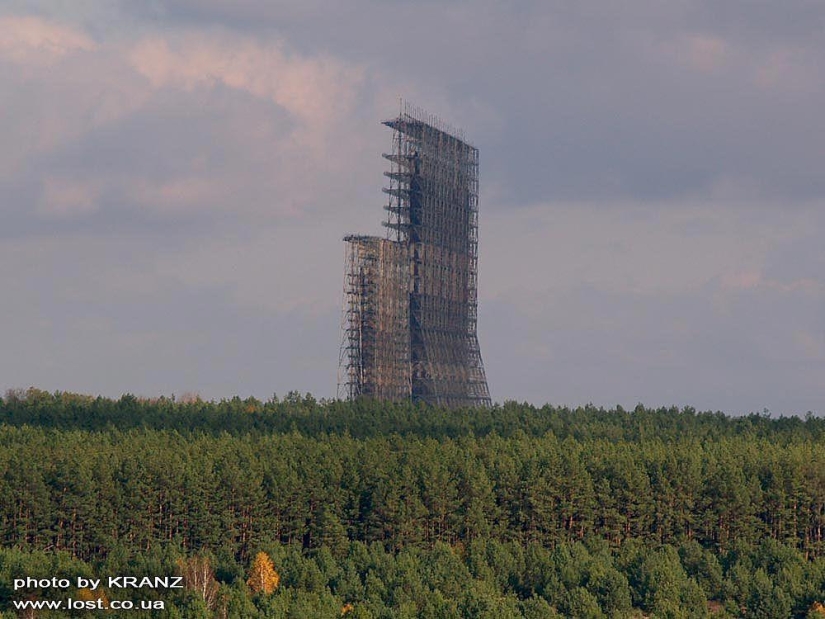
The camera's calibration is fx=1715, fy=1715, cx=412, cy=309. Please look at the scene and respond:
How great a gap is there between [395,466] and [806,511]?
34348 mm

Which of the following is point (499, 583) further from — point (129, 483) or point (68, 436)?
point (68, 436)

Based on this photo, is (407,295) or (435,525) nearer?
(435,525)

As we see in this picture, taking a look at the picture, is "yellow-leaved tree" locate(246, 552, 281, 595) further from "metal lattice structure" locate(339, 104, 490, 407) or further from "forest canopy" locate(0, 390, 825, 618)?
"metal lattice structure" locate(339, 104, 490, 407)

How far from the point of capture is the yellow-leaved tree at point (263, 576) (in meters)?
120

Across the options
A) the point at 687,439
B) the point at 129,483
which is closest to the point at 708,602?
the point at 129,483

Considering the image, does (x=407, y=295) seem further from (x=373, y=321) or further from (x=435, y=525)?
(x=435, y=525)

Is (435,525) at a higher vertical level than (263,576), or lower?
higher

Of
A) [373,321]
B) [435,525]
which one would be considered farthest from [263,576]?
[373,321]

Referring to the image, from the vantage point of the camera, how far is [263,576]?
123250mm

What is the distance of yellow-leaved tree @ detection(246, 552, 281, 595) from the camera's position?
4722 inches

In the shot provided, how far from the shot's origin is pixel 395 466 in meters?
144

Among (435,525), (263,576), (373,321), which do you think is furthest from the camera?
(373,321)

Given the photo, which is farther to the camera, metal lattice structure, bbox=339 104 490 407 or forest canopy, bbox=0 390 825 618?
metal lattice structure, bbox=339 104 490 407

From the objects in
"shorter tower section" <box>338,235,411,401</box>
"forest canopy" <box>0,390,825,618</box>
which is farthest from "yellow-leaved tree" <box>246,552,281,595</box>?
"shorter tower section" <box>338,235,411,401</box>
